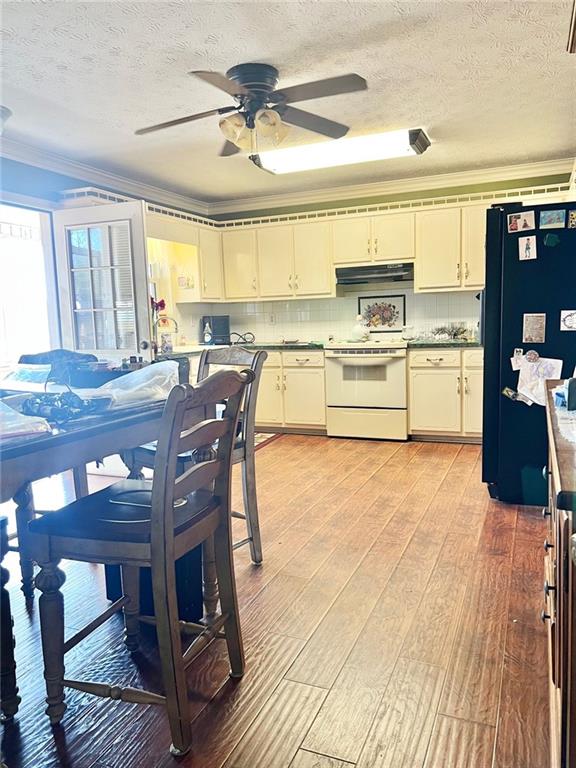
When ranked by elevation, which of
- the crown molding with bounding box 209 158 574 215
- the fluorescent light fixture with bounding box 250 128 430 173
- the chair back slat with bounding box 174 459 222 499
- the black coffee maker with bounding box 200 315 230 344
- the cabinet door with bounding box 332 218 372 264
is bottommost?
the chair back slat with bounding box 174 459 222 499

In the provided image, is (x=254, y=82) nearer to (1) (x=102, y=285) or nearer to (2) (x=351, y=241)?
(1) (x=102, y=285)

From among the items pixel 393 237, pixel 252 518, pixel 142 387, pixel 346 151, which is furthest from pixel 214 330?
pixel 142 387

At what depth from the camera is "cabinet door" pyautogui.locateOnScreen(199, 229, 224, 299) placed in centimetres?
545

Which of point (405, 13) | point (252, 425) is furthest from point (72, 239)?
point (405, 13)

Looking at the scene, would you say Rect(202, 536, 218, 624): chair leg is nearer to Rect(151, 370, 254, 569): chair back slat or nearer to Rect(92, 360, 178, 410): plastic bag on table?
Rect(151, 370, 254, 569): chair back slat

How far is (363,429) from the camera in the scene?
5004mm

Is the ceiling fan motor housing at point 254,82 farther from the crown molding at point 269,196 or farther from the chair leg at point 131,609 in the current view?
the chair leg at point 131,609

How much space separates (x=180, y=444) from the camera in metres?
1.37

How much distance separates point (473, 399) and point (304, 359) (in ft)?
5.22

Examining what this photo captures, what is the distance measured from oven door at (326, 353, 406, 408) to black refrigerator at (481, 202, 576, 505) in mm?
1467

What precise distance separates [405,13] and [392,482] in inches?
106

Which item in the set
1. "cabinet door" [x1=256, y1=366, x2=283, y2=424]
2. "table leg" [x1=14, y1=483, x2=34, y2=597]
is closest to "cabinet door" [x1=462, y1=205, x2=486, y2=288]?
"cabinet door" [x1=256, y1=366, x2=283, y2=424]

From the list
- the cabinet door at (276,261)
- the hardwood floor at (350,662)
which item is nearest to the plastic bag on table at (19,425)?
the hardwood floor at (350,662)

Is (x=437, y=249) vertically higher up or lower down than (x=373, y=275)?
higher up
